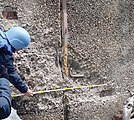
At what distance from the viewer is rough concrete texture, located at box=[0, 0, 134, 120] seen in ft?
9.20

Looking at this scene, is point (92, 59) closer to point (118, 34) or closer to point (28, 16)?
point (118, 34)

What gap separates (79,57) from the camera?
300cm

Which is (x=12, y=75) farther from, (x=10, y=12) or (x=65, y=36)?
(x=65, y=36)

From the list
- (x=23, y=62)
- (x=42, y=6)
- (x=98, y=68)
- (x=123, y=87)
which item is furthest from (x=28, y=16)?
(x=123, y=87)

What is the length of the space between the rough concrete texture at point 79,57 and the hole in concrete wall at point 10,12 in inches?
1.1

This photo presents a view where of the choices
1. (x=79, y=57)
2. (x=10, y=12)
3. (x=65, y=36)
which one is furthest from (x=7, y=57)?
(x=79, y=57)

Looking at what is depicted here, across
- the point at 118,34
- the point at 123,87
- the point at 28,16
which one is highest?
the point at 28,16

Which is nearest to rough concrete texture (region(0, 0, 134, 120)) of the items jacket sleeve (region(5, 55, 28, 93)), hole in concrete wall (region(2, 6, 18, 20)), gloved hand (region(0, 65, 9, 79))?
hole in concrete wall (region(2, 6, 18, 20))

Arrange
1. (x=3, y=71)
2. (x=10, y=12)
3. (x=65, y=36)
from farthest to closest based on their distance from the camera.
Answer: (x=65, y=36) < (x=10, y=12) < (x=3, y=71)

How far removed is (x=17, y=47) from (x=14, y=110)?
1.72 ft

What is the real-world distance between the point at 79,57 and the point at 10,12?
0.69 metres

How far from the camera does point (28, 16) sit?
277cm

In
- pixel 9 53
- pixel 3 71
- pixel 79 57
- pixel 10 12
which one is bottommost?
pixel 79 57

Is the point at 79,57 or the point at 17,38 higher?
the point at 17,38
